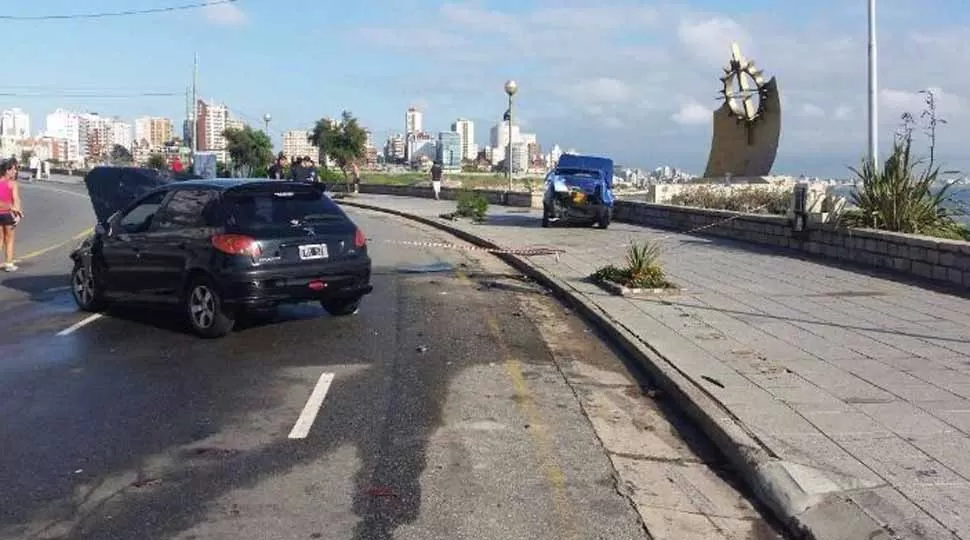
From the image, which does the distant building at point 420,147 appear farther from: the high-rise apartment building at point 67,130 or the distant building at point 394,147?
the high-rise apartment building at point 67,130

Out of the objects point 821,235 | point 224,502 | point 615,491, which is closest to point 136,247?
point 224,502

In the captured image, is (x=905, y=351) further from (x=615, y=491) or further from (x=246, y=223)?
(x=246, y=223)

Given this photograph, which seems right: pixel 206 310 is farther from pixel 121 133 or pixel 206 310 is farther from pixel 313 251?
pixel 121 133

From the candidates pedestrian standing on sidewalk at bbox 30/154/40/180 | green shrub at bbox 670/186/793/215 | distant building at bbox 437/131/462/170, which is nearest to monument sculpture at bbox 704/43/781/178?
green shrub at bbox 670/186/793/215

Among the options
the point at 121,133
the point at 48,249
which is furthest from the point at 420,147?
the point at 48,249

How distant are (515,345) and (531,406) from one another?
254cm

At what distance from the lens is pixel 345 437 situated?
683 cm

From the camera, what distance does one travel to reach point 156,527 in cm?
518

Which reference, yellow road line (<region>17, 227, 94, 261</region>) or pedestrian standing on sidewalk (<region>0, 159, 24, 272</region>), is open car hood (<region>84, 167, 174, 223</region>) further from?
yellow road line (<region>17, 227, 94, 261</region>)

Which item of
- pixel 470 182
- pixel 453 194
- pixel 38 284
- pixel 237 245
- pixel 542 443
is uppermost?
pixel 470 182

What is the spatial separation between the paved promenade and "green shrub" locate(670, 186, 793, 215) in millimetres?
7925

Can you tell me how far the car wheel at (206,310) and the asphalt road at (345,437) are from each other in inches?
10.1

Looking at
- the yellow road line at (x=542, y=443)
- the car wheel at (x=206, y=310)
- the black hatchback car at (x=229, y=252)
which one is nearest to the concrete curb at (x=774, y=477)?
the yellow road line at (x=542, y=443)

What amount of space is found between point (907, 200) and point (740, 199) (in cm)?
1126
